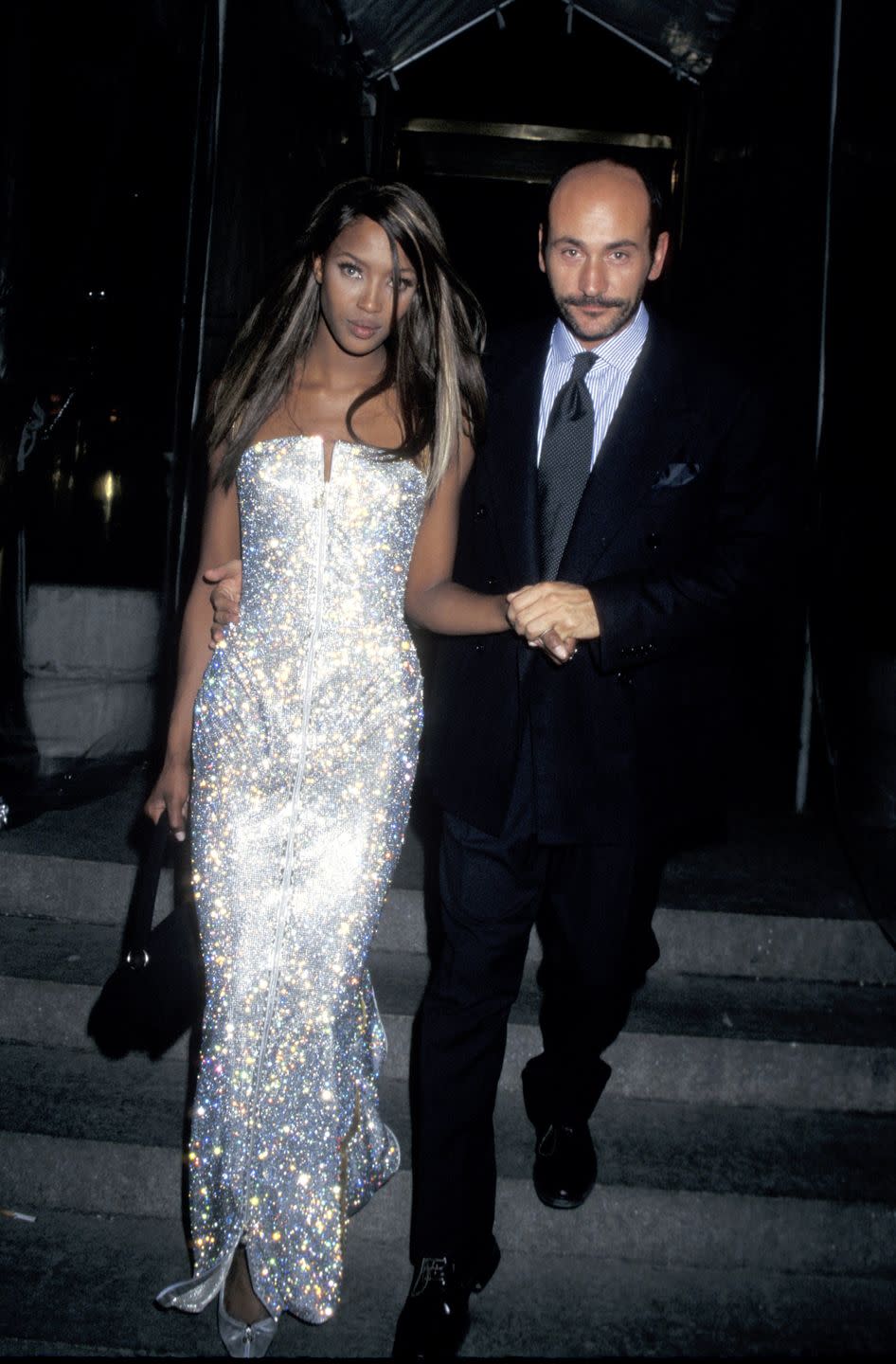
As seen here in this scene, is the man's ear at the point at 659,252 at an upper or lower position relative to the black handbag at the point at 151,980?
upper

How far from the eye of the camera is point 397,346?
2248 millimetres

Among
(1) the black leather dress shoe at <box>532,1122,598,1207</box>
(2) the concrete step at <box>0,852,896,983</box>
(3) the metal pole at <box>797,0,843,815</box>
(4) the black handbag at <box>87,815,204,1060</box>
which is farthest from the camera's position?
(3) the metal pole at <box>797,0,843,815</box>

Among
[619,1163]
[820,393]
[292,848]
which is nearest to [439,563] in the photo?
[292,848]

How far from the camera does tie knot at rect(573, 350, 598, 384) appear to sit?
2.17 meters

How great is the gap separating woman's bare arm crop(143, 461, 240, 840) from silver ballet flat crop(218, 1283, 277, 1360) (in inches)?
37.0

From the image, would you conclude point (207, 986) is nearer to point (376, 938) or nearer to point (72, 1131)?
point (72, 1131)

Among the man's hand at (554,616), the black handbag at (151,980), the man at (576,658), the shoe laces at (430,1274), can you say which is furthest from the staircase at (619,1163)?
the man's hand at (554,616)

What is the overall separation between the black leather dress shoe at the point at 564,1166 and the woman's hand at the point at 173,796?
3.69ft

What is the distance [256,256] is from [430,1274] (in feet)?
12.4

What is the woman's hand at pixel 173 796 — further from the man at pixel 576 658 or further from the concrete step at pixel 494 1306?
the concrete step at pixel 494 1306

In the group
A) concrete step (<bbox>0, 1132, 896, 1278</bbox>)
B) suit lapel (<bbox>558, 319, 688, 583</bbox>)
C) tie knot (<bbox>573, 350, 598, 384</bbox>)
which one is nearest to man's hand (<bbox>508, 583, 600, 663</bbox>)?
suit lapel (<bbox>558, 319, 688, 583</bbox>)

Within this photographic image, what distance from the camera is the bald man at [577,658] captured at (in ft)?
6.82

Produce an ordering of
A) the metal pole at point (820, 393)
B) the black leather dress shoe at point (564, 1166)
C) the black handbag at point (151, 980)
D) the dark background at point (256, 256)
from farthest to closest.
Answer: the metal pole at point (820, 393)
the dark background at point (256, 256)
the black leather dress shoe at point (564, 1166)
the black handbag at point (151, 980)

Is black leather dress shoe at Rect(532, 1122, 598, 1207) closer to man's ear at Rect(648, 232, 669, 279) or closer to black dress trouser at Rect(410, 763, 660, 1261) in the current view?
black dress trouser at Rect(410, 763, 660, 1261)
